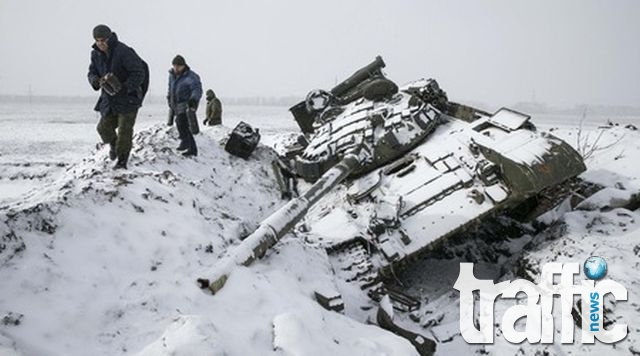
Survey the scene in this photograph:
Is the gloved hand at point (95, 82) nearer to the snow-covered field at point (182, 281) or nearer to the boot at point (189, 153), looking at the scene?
the snow-covered field at point (182, 281)

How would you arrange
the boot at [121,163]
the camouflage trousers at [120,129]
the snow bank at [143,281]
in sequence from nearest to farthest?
1. the snow bank at [143,281]
2. the camouflage trousers at [120,129]
3. the boot at [121,163]

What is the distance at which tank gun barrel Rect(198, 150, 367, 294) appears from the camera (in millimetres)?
3535

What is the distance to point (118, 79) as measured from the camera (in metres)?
5.27

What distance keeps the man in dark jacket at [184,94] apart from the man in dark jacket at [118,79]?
1.69 metres

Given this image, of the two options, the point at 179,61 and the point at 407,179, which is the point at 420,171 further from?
the point at 179,61

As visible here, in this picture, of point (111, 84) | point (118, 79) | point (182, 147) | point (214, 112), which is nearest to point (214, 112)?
point (214, 112)

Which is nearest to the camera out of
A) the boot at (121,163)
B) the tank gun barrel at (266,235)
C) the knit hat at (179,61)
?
the tank gun barrel at (266,235)

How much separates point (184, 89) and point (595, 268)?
20.7ft

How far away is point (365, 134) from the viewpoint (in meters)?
7.42

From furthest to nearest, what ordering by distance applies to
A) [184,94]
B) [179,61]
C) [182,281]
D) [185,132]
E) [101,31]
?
[179,61] → [185,132] → [184,94] → [101,31] → [182,281]

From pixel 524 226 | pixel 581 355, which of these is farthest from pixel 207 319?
pixel 524 226

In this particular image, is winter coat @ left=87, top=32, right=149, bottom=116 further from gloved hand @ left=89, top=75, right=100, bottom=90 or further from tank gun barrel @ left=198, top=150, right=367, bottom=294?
tank gun barrel @ left=198, top=150, right=367, bottom=294

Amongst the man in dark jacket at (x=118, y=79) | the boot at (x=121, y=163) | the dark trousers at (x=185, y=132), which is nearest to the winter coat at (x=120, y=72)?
the man in dark jacket at (x=118, y=79)

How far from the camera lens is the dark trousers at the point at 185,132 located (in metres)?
7.29
